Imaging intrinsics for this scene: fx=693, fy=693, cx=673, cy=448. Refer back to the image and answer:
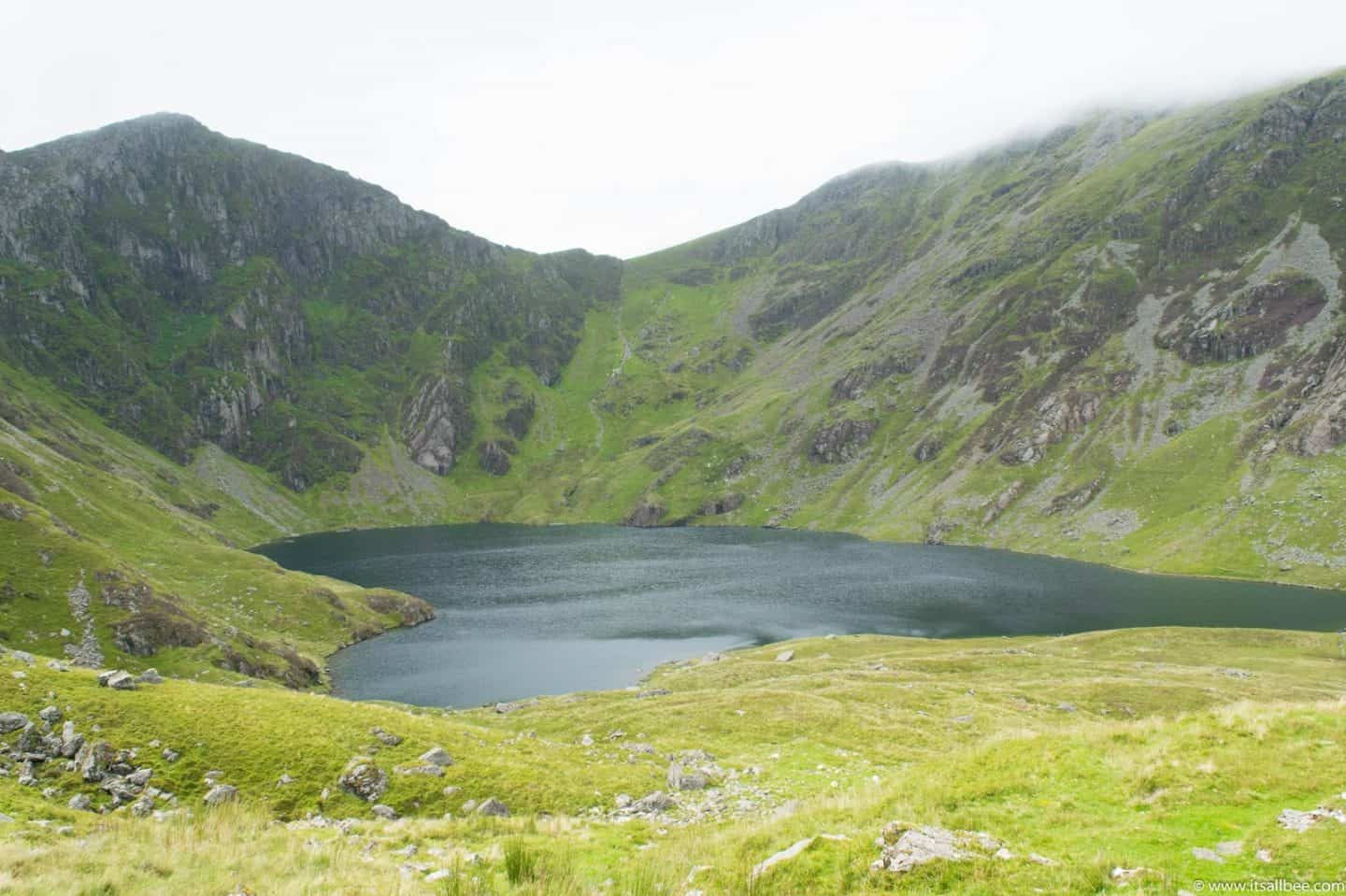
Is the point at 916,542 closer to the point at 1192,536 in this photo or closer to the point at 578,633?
the point at 1192,536

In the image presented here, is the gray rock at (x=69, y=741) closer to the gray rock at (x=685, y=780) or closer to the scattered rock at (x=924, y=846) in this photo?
the gray rock at (x=685, y=780)

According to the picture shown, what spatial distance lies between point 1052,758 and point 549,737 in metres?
31.0

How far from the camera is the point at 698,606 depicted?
124 meters

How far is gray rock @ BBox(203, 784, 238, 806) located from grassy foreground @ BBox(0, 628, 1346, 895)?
37 cm

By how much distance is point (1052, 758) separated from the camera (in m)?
18.1

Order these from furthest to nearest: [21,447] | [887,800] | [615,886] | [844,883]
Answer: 1. [21,447]
2. [887,800]
3. [615,886]
4. [844,883]

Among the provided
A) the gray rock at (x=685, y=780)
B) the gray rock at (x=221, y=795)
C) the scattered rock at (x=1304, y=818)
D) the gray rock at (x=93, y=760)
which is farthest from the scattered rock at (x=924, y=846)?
the gray rock at (x=93, y=760)

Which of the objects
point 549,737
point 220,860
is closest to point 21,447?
point 549,737

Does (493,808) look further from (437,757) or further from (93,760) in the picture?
(93,760)

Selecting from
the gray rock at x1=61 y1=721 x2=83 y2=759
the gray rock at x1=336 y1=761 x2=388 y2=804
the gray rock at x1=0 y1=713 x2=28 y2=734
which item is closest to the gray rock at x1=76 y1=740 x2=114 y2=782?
the gray rock at x1=61 y1=721 x2=83 y2=759

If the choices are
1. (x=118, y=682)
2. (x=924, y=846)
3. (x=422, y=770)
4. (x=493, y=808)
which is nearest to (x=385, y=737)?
(x=422, y=770)

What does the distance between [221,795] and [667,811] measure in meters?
14.0

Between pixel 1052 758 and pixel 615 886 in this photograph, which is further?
pixel 1052 758

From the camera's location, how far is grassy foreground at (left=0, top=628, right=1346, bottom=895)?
12211mm
